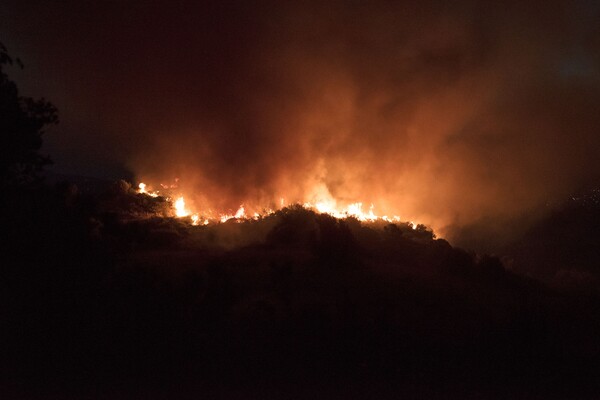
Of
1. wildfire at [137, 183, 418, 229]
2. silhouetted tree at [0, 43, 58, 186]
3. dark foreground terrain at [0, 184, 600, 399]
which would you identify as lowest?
dark foreground terrain at [0, 184, 600, 399]

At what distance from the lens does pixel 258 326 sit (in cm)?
877

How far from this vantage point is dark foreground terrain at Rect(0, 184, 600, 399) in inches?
270

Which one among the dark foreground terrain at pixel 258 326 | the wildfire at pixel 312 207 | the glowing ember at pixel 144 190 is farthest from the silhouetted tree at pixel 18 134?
the glowing ember at pixel 144 190

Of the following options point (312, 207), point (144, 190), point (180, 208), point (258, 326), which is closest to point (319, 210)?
point (312, 207)

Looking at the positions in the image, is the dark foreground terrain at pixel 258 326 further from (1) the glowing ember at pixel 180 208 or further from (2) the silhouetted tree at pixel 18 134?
(1) the glowing ember at pixel 180 208

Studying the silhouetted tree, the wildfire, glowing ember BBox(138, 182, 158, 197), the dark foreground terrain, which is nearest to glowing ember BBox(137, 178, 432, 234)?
the wildfire

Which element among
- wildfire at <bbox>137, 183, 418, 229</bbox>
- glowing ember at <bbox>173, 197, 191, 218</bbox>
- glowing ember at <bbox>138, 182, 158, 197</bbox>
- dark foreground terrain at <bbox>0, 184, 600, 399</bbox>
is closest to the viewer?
dark foreground terrain at <bbox>0, 184, 600, 399</bbox>

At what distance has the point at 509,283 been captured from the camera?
538 inches

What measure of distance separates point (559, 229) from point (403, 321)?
16.0 metres

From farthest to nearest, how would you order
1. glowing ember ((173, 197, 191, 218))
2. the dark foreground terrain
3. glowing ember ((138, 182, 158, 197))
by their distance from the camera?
1. glowing ember ((138, 182, 158, 197))
2. glowing ember ((173, 197, 191, 218))
3. the dark foreground terrain

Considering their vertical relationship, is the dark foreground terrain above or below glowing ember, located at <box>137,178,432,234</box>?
below

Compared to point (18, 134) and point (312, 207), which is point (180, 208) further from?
point (18, 134)

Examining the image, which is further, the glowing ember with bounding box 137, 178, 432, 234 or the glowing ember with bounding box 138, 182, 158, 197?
the glowing ember with bounding box 138, 182, 158, 197

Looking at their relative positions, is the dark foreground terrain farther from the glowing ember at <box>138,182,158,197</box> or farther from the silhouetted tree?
the glowing ember at <box>138,182,158,197</box>
